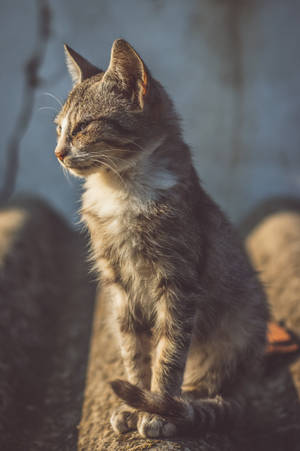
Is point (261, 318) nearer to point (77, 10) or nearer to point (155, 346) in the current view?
point (155, 346)

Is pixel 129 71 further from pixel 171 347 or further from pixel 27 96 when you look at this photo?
pixel 27 96

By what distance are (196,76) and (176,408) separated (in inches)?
119

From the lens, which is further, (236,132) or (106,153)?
(236,132)

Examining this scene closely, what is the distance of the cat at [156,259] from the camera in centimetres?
117

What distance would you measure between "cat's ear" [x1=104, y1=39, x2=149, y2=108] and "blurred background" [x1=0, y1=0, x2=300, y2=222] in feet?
7.30

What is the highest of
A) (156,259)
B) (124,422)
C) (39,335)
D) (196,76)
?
(196,76)

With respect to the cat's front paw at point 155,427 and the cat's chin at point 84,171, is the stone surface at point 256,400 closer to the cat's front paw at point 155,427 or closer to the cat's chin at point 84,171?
the cat's front paw at point 155,427

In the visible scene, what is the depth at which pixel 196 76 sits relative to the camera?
355 centimetres

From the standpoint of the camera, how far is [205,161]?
3627 mm

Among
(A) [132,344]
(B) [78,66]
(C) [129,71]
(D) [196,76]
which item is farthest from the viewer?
(D) [196,76]

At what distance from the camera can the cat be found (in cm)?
117

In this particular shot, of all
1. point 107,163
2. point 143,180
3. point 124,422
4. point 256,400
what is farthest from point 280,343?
point 107,163

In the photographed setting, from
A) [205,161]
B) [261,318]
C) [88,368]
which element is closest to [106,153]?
[261,318]

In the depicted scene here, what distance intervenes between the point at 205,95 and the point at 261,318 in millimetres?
2601
